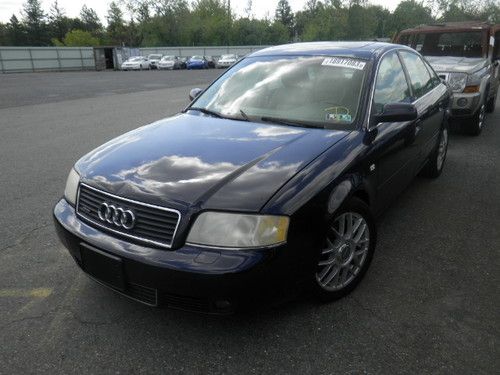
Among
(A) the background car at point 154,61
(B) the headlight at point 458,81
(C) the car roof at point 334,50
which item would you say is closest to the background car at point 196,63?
(A) the background car at point 154,61

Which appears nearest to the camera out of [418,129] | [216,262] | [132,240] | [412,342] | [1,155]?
[216,262]

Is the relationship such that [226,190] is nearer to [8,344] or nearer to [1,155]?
[8,344]

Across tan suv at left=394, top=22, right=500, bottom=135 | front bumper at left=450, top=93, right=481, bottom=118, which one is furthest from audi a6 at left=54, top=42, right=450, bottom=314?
tan suv at left=394, top=22, right=500, bottom=135

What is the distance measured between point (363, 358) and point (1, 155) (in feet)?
20.5

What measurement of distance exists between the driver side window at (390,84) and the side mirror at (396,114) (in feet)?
0.29

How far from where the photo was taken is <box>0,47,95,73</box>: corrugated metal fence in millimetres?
34344

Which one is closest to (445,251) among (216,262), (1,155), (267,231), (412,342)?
(412,342)

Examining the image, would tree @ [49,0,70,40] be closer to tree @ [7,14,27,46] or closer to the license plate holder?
tree @ [7,14,27,46]

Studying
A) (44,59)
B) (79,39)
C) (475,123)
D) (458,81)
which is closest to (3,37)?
(79,39)

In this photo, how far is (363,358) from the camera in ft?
7.36

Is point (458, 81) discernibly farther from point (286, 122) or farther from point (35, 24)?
point (35, 24)

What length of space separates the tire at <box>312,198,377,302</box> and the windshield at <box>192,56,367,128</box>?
0.66 metres

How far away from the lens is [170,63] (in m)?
39.2

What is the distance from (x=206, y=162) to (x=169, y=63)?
39.0 metres
